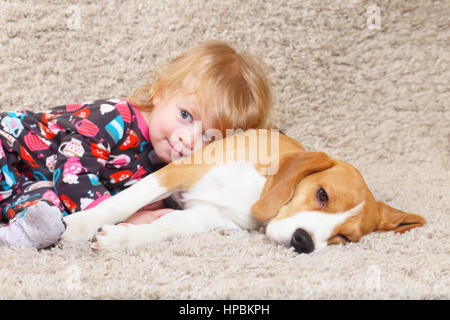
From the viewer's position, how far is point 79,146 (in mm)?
1604

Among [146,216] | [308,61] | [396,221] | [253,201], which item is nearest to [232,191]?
[253,201]

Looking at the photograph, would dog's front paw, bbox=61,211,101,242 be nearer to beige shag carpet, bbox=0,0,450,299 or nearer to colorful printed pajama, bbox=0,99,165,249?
colorful printed pajama, bbox=0,99,165,249

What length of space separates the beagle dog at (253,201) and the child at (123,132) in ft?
0.42

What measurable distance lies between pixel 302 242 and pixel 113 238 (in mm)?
498

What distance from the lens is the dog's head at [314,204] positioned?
131 cm

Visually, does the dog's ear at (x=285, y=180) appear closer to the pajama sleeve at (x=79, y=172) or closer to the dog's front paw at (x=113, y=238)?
the dog's front paw at (x=113, y=238)

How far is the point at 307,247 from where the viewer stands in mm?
1283

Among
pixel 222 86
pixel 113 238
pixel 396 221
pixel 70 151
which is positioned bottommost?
pixel 396 221

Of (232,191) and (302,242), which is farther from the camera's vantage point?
(232,191)

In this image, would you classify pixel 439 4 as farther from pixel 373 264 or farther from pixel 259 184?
pixel 373 264

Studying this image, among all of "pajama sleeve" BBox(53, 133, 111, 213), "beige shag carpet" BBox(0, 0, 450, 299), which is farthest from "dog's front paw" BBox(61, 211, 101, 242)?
Result: "beige shag carpet" BBox(0, 0, 450, 299)

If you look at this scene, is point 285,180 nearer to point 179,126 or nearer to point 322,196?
point 322,196

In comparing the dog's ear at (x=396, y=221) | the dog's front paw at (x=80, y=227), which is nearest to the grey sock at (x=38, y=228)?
the dog's front paw at (x=80, y=227)
